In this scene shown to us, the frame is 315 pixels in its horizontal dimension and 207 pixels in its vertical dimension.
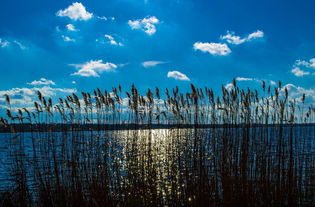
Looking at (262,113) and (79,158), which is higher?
(262,113)

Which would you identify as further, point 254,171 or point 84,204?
point 254,171

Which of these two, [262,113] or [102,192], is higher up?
[262,113]

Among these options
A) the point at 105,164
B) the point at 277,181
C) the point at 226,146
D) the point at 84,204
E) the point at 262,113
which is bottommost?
the point at 84,204

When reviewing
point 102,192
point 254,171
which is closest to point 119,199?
point 102,192

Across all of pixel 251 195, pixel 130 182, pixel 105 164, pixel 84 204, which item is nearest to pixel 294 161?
pixel 251 195

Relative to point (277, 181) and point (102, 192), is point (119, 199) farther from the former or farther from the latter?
point (277, 181)

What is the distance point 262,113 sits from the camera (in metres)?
5.73

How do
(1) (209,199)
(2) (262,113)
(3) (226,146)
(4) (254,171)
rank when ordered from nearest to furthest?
(1) (209,199) < (3) (226,146) < (4) (254,171) < (2) (262,113)

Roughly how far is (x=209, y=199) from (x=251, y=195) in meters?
0.85

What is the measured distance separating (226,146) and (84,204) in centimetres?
292

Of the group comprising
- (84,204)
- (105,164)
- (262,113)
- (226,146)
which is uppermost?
(262,113)

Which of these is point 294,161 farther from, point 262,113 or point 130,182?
point 130,182

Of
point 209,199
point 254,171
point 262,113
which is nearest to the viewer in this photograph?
point 209,199

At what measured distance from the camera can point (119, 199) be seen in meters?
4.61
